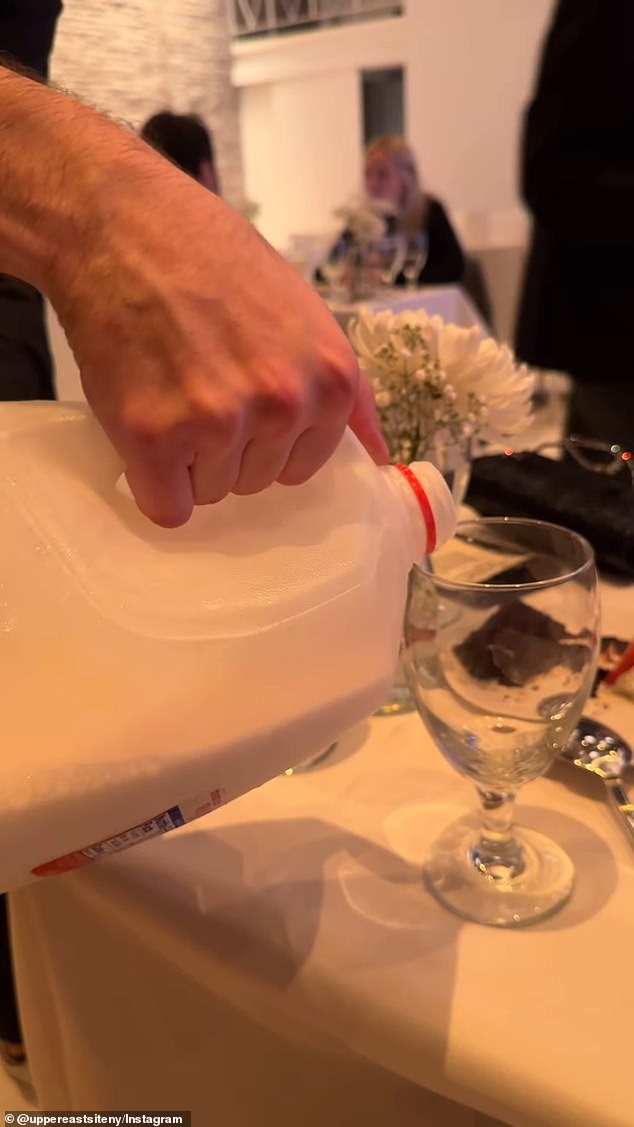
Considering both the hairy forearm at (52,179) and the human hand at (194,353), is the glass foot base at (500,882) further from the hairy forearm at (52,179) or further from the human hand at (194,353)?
the hairy forearm at (52,179)

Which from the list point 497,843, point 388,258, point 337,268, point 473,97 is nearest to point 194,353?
point 497,843

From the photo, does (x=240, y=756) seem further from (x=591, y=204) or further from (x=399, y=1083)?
(x=591, y=204)

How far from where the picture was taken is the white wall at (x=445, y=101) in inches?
126

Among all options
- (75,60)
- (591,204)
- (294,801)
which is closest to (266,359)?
(294,801)

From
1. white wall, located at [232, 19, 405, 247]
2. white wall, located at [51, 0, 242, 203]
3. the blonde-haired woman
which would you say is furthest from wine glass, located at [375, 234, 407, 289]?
the blonde-haired woman

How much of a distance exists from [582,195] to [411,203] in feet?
6.26

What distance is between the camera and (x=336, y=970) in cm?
38

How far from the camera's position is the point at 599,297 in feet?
4.60

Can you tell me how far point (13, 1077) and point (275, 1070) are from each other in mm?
268

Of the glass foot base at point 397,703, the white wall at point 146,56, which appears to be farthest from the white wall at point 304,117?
the glass foot base at point 397,703

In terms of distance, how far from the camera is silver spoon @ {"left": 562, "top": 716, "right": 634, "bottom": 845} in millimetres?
471

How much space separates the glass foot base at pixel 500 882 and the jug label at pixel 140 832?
5.6 inches

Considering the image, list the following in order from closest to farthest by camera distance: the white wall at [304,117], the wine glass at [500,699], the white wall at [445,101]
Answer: the wine glass at [500,699] < the white wall at [304,117] < the white wall at [445,101]

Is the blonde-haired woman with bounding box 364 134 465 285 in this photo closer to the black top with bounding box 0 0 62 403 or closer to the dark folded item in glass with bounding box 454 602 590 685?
the black top with bounding box 0 0 62 403
